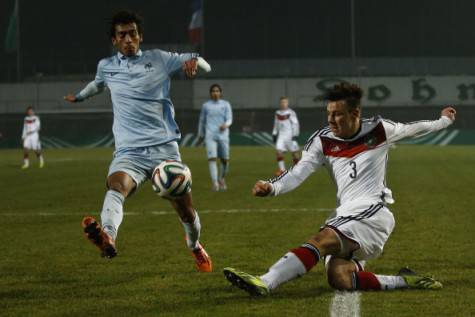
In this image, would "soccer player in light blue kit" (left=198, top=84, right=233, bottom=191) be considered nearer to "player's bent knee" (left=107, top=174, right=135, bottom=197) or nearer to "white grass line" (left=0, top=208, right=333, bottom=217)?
"white grass line" (left=0, top=208, right=333, bottom=217)

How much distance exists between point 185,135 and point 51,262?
44648 mm

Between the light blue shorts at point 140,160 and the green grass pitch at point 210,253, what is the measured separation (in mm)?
894

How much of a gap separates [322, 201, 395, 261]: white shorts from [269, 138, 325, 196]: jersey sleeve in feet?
1.24

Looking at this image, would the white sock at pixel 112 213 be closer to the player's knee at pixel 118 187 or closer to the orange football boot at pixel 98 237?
the player's knee at pixel 118 187

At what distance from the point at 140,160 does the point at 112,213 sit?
0.83 metres

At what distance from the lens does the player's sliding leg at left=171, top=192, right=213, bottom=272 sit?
27.1 ft

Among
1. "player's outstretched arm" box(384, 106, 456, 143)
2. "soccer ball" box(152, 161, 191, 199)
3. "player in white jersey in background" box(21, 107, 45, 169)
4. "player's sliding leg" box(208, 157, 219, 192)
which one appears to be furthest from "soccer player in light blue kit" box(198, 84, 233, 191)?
"player's outstretched arm" box(384, 106, 456, 143)

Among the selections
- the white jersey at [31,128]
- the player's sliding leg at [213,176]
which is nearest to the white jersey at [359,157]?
the player's sliding leg at [213,176]

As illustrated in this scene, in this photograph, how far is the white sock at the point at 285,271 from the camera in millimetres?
6500

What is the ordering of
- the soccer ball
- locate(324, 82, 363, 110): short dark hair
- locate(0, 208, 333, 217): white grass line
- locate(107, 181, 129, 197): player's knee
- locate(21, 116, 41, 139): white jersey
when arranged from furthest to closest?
1. locate(21, 116, 41, 139): white jersey
2. locate(0, 208, 333, 217): white grass line
3. locate(107, 181, 129, 197): player's knee
4. the soccer ball
5. locate(324, 82, 363, 110): short dark hair

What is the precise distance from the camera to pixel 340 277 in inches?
272

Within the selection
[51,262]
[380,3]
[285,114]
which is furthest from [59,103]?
[51,262]

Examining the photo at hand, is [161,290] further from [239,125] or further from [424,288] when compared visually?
[239,125]

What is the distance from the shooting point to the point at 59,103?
2147 inches
